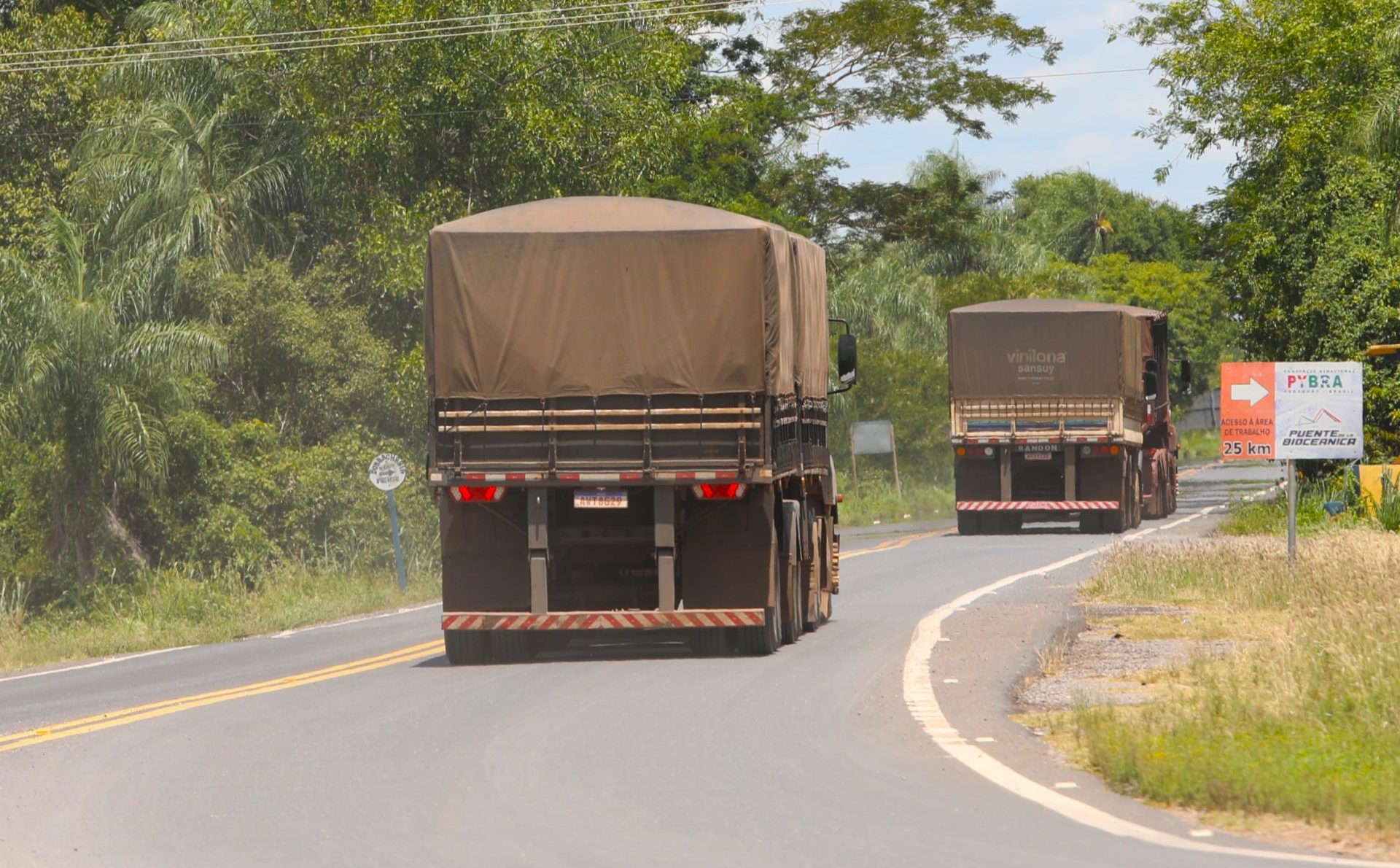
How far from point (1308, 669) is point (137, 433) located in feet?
73.3

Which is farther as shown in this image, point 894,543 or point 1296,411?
point 894,543

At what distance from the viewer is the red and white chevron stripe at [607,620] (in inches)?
599

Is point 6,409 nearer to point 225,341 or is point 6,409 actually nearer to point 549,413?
point 225,341

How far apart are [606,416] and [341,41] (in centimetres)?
1882

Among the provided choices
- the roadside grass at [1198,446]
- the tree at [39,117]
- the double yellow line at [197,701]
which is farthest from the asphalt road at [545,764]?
the roadside grass at [1198,446]

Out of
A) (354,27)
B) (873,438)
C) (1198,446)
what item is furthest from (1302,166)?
(1198,446)

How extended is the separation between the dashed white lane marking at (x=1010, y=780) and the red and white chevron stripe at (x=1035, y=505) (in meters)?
17.1

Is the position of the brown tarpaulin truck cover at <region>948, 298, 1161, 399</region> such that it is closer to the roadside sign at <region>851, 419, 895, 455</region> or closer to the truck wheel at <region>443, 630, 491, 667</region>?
the roadside sign at <region>851, 419, 895, 455</region>

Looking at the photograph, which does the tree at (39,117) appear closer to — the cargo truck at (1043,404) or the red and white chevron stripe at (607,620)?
the cargo truck at (1043,404)

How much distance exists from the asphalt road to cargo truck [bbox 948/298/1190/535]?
16.8 meters

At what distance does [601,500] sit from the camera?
50.4ft

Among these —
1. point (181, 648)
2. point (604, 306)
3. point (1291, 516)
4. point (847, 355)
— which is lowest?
point (181, 648)

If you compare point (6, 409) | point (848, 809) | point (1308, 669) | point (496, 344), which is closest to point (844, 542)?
point (6, 409)

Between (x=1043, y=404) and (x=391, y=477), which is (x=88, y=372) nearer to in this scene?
(x=391, y=477)
